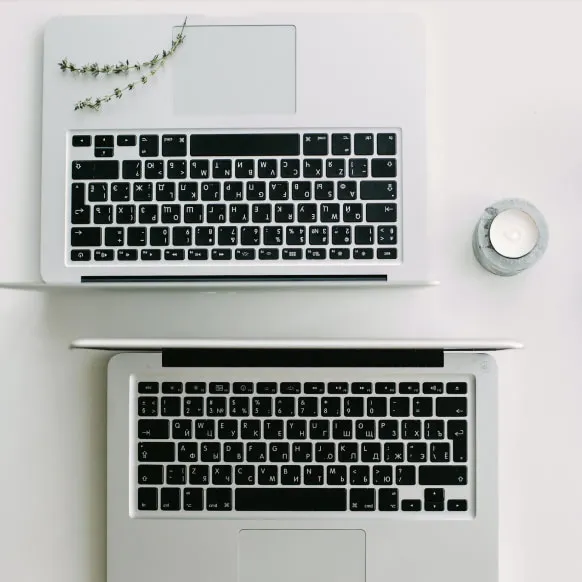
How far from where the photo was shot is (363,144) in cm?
75

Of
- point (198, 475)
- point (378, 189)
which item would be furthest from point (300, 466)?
point (378, 189)

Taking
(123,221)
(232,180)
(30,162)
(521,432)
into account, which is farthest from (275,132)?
(521,432)

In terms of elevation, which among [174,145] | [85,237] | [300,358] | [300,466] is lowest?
[300,466]

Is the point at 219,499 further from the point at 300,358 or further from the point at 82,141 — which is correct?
the point at 82,141

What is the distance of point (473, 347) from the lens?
0.69m

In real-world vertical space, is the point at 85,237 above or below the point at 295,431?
above

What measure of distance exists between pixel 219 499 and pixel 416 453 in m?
0.25

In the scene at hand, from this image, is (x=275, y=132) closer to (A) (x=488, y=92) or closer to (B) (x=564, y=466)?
(A) (x=488, y=92)

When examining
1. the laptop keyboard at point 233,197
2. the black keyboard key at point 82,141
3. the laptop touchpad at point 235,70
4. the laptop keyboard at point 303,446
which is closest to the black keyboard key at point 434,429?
the laptop keyboard at point 303,446

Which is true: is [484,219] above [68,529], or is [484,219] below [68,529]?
above

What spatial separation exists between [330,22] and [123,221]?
34cm

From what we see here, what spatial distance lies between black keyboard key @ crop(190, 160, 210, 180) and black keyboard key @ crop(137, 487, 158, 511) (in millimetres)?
383

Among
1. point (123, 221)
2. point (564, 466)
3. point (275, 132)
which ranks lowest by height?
point (564, 466)

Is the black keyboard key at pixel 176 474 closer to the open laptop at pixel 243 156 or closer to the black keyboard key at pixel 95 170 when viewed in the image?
the open laptop at pixel 243 156
